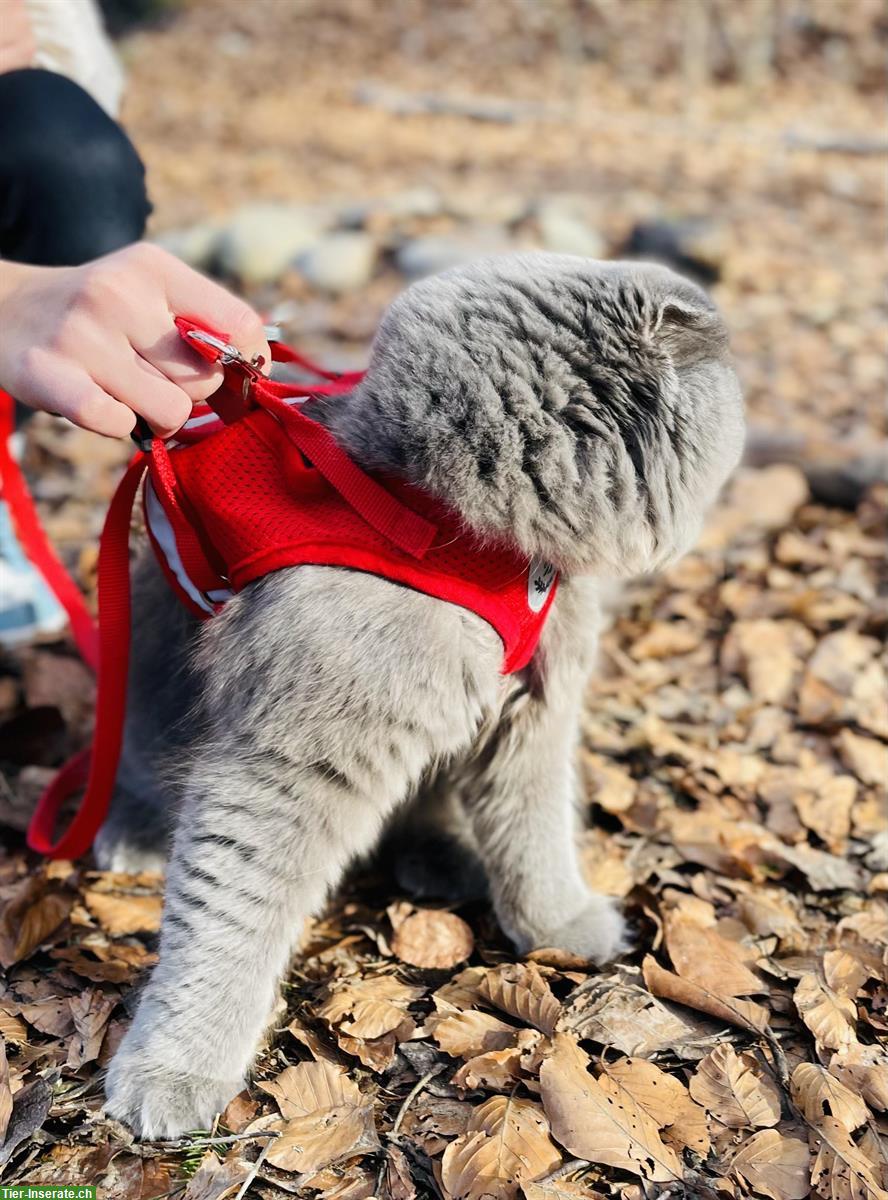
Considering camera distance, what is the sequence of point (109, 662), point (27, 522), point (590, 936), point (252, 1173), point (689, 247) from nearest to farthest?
point (252, 1173) < point (109, 662) < point (590, 936) < point (27, 522) < point (689, 247)

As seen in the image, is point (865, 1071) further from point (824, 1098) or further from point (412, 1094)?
point (412, 1094)

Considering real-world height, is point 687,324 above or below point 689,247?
above

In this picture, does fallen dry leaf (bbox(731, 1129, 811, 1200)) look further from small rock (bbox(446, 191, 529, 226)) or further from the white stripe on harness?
small rock (bbox(446, 191, 529, 226))

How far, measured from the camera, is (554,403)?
1507 mm

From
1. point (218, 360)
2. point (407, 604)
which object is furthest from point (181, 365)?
point (407, 604)

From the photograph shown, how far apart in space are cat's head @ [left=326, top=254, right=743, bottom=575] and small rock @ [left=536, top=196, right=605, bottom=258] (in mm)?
4266

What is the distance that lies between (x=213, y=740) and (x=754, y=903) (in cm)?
107

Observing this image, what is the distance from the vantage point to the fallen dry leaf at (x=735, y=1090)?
1545 mm

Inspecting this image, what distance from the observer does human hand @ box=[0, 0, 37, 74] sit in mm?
2100

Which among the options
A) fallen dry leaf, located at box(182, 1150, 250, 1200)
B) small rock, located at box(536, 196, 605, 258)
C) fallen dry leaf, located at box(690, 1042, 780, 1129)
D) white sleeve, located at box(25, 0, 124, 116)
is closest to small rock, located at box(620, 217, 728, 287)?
small rock, located at box(536, 196, 605, 258)

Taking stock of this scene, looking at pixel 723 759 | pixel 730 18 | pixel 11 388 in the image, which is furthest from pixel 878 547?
pixel 730 18

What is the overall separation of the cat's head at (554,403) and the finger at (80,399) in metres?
0.33

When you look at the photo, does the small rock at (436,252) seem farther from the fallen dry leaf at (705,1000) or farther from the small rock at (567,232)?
the fallen dry leaf at (705,1000)

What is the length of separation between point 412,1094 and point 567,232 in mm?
5236
